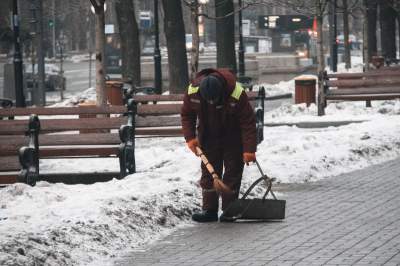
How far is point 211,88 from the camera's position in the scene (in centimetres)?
1062

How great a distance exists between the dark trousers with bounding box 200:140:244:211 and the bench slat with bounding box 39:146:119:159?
348 cm

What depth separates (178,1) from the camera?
30.9 metres

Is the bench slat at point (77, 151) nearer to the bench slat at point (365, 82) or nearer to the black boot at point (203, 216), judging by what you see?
the black boot at point (203, 216)

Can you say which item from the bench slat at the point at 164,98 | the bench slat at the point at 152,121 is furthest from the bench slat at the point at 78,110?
the bench slat at the point at 164,98

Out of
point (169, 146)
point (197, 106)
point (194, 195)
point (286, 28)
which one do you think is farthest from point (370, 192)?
point (286, 28)

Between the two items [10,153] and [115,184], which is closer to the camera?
[115,184]

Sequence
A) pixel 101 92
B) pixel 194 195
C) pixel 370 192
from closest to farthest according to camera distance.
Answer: pixel 194 195, pixel 370 192, pixel 101 92

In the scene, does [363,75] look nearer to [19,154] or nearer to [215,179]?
[19,154]

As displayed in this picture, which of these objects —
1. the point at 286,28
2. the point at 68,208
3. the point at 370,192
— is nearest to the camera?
the point at 68,208

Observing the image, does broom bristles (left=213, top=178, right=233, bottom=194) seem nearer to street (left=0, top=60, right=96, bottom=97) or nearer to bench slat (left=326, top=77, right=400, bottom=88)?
bench slat (left=326, top=77, right=400, bottom=88)

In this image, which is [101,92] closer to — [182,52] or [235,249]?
[235,249]

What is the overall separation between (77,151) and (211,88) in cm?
454

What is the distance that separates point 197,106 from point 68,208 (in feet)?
5.15

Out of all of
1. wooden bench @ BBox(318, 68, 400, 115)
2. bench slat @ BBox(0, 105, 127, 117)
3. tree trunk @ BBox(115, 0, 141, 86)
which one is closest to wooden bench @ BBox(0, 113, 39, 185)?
bench slat @ BBox(0, 105, 127, 117)
